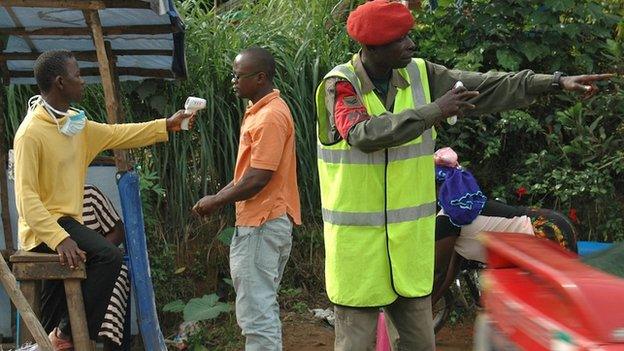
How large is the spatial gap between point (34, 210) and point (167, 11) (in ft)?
4.27

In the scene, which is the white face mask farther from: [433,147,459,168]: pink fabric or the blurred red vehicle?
the blurred red vehicle

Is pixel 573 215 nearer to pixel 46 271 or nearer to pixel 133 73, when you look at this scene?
pixel 133 73

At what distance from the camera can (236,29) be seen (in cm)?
768

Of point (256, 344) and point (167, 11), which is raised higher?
point (167, 11)

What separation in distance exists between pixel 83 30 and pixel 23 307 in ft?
6.26

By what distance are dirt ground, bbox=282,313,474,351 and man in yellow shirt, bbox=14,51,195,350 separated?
1.60 m

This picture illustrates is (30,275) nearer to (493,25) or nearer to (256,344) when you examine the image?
(256,344)

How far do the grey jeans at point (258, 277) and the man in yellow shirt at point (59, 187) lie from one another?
82 centimetres

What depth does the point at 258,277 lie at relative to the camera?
5.03m

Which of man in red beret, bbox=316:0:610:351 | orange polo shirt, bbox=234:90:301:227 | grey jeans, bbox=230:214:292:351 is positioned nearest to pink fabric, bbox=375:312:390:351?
man in red beret, bbox=316:0:610:351

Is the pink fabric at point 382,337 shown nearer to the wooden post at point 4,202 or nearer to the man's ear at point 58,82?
the man's ear at point 58,82

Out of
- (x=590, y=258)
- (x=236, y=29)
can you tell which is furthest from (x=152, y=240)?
(x=590, y=258)

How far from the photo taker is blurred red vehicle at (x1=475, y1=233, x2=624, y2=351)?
2637mm

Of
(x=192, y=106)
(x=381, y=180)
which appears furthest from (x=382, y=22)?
(x=192, y=106)
